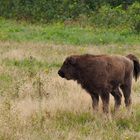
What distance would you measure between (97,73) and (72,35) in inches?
590

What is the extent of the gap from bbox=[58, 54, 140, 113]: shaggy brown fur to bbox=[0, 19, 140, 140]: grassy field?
39cm

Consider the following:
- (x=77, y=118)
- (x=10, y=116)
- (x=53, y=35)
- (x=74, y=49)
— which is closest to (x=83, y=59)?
(x=77, y=118)

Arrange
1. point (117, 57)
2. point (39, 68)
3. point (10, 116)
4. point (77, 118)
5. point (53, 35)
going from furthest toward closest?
1. point (53, 35)
2. point (39, 68)
3. point (117, 57)
4. point (77, 118)
5. point (10, 116)

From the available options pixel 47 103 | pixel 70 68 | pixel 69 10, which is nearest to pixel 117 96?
pixel 70 68

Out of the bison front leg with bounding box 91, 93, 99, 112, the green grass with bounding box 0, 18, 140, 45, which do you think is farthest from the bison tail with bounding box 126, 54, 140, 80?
the green grass with bounding box 0, 18, 140, 45

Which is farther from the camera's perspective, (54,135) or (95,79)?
(95,79)

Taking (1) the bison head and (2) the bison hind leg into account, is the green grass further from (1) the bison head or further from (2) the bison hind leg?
(1) the bison head

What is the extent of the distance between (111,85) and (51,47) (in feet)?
34.8

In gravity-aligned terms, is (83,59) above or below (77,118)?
above

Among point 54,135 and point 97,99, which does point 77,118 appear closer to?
point 97,99

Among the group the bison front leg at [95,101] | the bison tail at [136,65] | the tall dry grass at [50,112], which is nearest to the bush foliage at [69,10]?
the tall dry grass at [50,112]

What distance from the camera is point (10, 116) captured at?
28.3 feet

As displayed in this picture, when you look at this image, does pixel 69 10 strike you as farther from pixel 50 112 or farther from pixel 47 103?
pixel 50 112

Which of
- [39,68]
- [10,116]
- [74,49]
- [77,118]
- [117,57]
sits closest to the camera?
[10,116]
